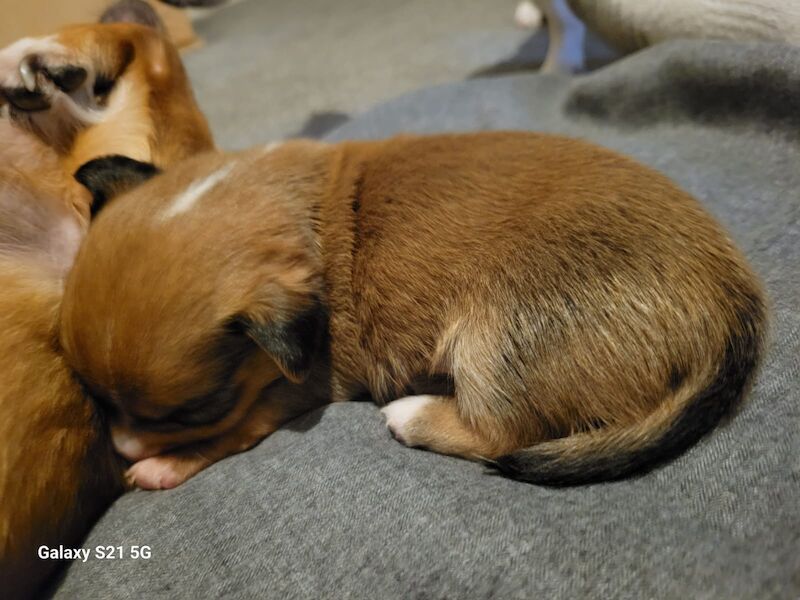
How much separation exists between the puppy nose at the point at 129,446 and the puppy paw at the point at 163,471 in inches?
0.5

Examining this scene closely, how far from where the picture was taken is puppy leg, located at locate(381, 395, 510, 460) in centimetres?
132

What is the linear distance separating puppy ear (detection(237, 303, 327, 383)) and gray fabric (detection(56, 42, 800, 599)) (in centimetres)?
17

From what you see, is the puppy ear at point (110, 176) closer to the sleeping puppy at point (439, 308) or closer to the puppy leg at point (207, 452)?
the sleeping puppy at point (439, 308)

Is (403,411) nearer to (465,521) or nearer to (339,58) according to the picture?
(465,521)

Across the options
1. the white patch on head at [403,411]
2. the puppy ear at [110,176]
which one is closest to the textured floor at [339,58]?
the puppy ear at [110,176]

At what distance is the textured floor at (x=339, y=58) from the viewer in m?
3.64

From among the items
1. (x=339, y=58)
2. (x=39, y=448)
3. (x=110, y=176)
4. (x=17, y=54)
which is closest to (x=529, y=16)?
(x=339, y=58)

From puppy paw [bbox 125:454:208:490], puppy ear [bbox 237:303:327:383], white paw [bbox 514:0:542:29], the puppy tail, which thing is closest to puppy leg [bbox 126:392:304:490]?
puppy paw [bbox 125:454:208:490]

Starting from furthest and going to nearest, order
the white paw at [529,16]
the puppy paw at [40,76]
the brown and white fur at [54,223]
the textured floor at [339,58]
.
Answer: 1. the white paw at [529,16]
2. the textured floor at [339,58]
3. the puppy paw at [40,76]
4. the brown and white fur at [54,223]

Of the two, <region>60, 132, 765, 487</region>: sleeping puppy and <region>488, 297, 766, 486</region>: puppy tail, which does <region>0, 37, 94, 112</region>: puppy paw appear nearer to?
<region>60, 132, 765, 487</region>: sleeping puppy

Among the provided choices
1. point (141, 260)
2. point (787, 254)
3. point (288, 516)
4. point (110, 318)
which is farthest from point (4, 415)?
point (787, 254)

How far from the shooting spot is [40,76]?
1.75 meters

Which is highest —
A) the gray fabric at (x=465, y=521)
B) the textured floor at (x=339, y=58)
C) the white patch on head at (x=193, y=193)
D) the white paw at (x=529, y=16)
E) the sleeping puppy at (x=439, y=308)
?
the white patch on head at (x=193, y=193)

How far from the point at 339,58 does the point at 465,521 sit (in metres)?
3.75
